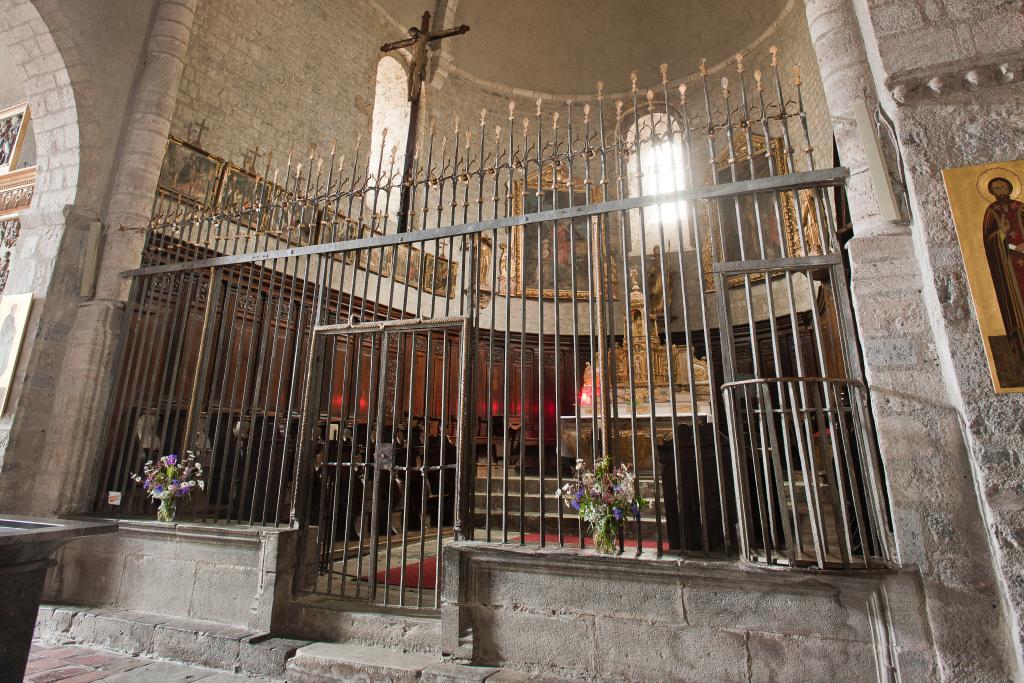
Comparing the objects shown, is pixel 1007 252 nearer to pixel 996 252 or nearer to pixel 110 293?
pixel 996 252

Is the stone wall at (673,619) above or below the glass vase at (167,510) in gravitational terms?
below

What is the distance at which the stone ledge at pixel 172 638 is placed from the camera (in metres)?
3.35

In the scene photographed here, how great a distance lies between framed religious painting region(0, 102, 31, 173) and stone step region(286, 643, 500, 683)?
24.9 feet

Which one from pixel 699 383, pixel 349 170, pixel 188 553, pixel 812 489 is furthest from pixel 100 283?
pixel 699 383

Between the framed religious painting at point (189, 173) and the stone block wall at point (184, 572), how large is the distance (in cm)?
358

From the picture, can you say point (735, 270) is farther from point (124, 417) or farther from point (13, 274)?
point (13, 274)

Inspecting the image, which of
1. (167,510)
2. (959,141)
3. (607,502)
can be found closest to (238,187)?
(167,510)

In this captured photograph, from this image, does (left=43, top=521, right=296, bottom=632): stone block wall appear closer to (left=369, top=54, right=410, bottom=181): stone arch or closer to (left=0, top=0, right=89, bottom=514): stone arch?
(left=0, top=0, right=89, bottom=514): stone arch

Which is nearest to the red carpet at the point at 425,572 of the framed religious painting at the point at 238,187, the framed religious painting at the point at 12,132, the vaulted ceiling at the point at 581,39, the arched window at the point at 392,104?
the framed religious painting at the point at 238,187

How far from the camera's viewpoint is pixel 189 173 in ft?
20.7

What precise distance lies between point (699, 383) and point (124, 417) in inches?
260

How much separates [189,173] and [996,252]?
731cm

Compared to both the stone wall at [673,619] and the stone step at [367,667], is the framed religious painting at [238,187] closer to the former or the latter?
the stone step at [367,667]

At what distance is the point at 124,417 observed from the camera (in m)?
4.90
